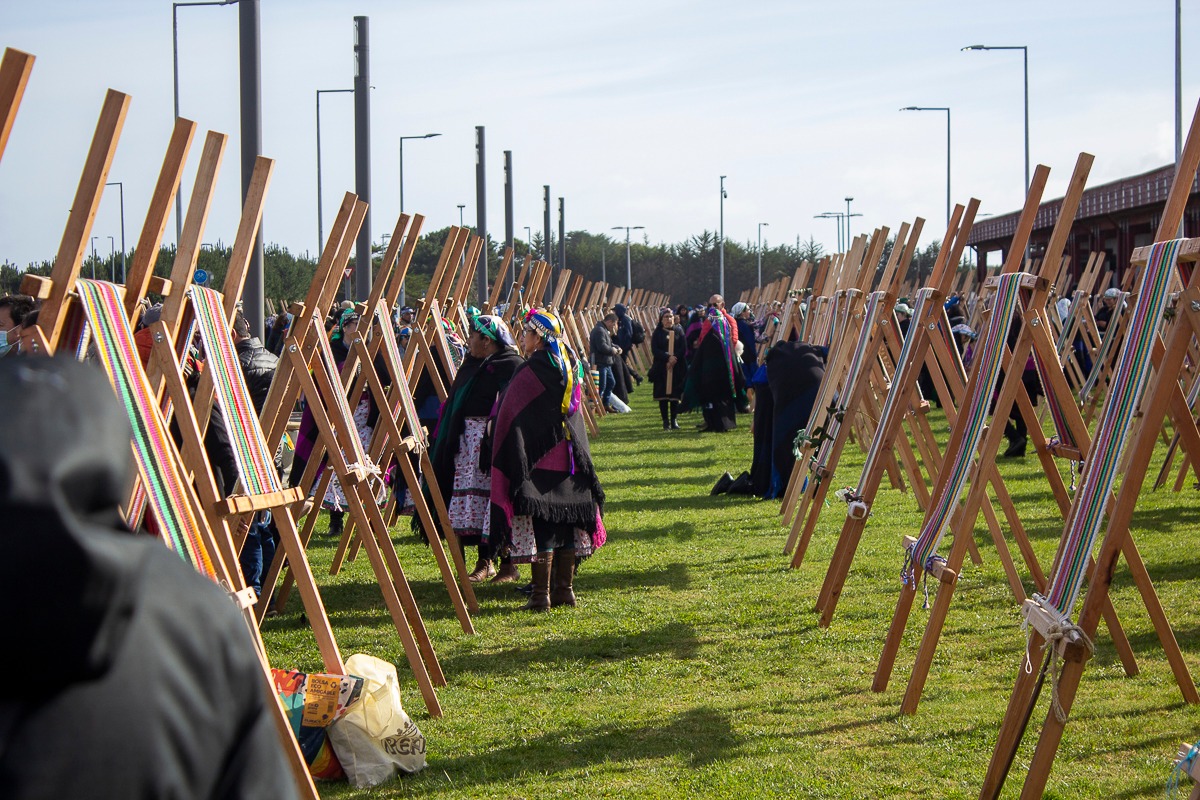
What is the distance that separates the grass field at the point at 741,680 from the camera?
501 centimetres

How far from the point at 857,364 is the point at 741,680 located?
2.54 meters

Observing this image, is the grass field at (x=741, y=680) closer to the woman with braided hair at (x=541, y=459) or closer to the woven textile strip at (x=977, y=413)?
the woman with braided hair at (x=541, y=459)

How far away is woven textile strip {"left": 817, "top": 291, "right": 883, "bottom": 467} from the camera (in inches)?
318

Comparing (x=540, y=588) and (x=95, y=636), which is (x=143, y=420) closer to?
(x=95, y=636)

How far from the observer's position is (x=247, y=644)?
56.6 inches

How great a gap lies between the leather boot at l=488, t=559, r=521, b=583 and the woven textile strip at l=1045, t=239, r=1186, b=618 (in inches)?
210

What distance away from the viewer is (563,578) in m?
8.19

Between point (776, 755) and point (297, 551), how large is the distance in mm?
2105

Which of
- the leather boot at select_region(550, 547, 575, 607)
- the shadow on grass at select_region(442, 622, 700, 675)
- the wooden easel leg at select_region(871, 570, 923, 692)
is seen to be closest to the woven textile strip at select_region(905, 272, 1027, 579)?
the wooden easel leg at select_region(871, 570, 923, 692)

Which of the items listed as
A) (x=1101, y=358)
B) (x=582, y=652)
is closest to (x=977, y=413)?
(x=582, y=652)

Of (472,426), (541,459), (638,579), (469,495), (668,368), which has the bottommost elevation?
(638,579)

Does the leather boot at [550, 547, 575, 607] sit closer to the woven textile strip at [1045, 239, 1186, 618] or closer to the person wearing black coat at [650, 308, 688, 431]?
the woven textile strip at [1045, 239, 1186, 618]

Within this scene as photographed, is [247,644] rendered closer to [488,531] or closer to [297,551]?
[297,551]

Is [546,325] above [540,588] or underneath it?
above
